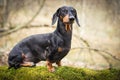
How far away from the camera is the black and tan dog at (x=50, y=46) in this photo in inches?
153

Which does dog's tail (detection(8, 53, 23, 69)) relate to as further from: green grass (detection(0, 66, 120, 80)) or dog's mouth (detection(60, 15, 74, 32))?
dog's mouth (detection(60, 15, 74, 32))

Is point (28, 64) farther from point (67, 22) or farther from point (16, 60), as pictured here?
point (67, 22)

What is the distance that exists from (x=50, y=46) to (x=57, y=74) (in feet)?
0.91

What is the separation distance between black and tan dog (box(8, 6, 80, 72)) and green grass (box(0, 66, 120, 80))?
0.07 metres

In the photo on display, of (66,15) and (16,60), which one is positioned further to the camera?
(16,60)

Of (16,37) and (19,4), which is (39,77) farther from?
(19,4)

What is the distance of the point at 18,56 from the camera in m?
4.01

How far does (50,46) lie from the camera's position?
3.92m

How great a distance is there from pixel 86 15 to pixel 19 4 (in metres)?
1.67

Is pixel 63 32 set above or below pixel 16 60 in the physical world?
above

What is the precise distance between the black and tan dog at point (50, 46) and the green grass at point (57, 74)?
2.7 inches

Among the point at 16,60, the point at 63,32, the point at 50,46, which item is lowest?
the point at 16,60

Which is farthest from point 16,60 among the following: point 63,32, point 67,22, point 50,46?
point 67,22

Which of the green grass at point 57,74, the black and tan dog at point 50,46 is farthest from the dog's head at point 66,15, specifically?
the green grass at point 57,74
